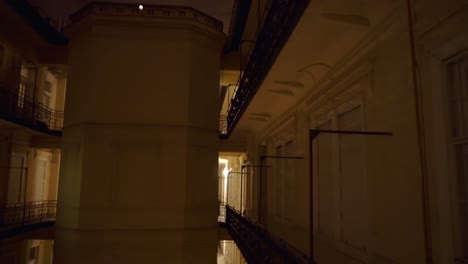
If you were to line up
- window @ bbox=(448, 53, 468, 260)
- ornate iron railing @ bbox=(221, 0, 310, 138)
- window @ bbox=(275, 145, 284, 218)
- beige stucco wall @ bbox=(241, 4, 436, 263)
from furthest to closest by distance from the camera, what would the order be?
window @ bbox=(275, 145, 284, 218) → ornate iron railing @ bbox=(221, 0, 310, 138) → beige stucco wall @ bbox=(241, 4, 436, 263) → window @ bbox=(448, 53, 468, 260)

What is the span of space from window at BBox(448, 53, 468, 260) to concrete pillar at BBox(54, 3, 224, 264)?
328 inches

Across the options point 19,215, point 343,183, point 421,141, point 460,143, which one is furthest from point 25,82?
point 460,143

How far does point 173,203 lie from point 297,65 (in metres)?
6.08

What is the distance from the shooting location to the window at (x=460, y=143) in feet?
10.7

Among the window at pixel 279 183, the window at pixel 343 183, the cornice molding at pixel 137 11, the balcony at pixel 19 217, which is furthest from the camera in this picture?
the balcony at pixel 19 217

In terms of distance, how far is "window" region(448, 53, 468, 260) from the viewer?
3250 millimetres

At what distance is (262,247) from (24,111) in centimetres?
1135

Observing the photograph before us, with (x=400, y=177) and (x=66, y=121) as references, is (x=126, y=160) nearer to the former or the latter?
(x=66, y=121)

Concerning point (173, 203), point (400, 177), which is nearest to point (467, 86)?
point (400, 177)

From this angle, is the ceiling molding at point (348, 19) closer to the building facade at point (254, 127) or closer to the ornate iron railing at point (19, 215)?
the building facade at point (254, 127)

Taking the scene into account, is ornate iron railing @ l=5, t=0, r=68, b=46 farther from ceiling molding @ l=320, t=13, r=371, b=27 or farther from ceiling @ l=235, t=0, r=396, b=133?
ceiling molding @ l=320, t=13, r=371, b=27

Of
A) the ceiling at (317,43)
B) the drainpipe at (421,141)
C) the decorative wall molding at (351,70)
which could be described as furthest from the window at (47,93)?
the drainpipe at (421,141)

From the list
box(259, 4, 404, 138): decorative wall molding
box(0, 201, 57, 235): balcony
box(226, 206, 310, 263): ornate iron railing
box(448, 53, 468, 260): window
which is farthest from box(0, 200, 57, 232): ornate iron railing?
box(448, 53, 468, 260): window

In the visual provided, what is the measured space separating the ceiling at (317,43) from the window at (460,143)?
1207 mm
